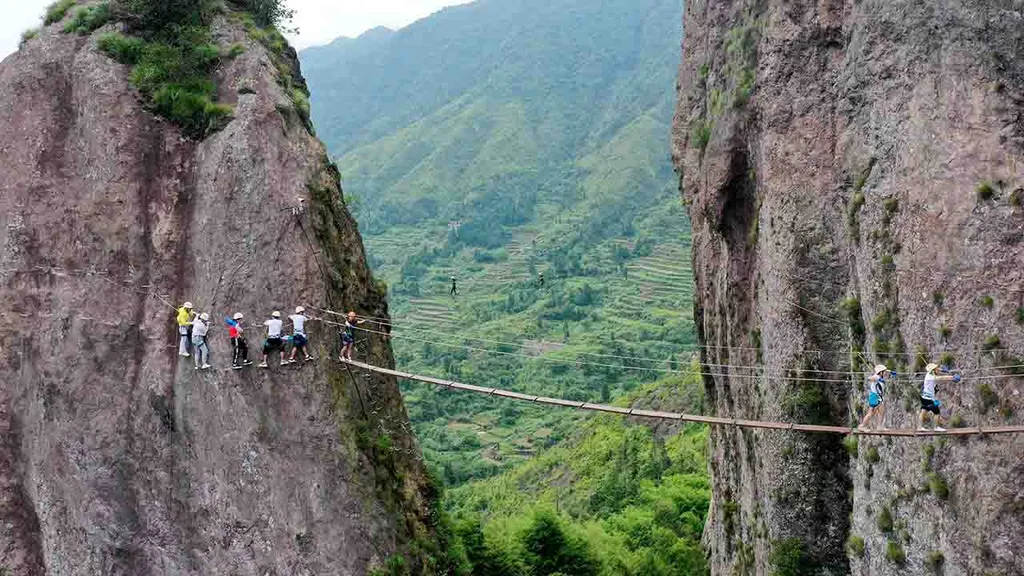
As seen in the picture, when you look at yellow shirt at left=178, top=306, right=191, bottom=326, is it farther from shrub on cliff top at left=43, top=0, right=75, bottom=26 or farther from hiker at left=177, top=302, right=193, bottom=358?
shrub on cliff top at left=43, top=0, right=75, bottom=26

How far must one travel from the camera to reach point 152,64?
23859mm

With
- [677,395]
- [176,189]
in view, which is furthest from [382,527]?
[677,395]

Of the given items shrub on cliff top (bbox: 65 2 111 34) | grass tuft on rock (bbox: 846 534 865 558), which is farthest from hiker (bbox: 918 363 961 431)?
shrub on cliff top (bbox: 65 2 111 34)

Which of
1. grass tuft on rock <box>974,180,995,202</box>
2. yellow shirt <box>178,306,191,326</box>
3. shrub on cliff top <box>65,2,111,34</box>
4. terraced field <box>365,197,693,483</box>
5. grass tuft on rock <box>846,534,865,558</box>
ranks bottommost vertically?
terraced field <box>365,197,693,483</box>

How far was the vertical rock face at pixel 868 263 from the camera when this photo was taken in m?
17.8

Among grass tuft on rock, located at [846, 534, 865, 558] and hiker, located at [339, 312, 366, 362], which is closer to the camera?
grass tuft on rock, located at [846, 534, 865, 558]

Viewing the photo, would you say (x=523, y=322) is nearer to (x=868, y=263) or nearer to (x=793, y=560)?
(x=793, y=560)

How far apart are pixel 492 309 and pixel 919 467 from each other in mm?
121314

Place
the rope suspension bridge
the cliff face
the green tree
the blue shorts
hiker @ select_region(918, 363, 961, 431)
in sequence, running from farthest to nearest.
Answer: the green tree < the cliff face < the blue shorts < hiker @ select_region(918, 363, 961, 431) < the rope suspension bridge

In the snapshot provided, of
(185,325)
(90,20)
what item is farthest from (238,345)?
(90,20)

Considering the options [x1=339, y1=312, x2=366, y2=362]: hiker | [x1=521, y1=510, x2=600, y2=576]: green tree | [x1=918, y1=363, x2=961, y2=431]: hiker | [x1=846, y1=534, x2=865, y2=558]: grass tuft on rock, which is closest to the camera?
[x1=918, y1=363, x2=961, y2=431]: hiker

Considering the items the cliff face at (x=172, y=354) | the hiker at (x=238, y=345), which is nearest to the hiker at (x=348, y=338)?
the cliff face at (x=172, y=354)

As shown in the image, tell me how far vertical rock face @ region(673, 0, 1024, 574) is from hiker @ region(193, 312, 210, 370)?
45.4ft

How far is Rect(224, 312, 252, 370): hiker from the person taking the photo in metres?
20.9
